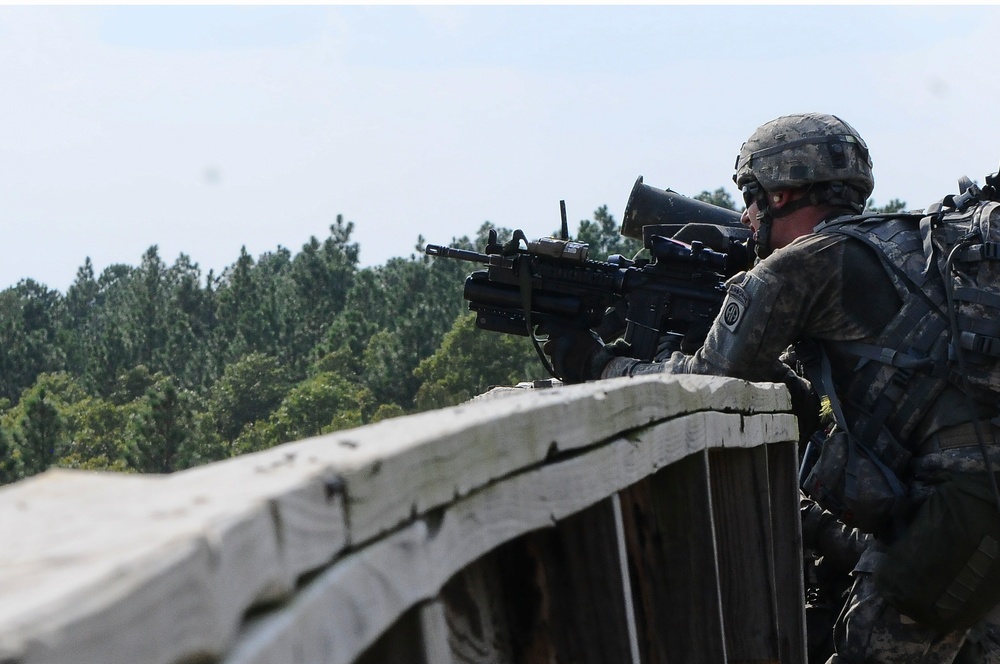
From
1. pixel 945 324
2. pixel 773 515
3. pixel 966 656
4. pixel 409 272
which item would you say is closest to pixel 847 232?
pixel 945 324

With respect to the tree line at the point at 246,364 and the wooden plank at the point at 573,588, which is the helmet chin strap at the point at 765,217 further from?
the tree line at the point at 246,364

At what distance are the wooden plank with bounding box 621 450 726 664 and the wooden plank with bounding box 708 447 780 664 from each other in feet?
1.59

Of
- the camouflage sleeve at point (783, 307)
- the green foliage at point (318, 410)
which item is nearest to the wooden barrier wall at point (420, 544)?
the camouflage sleeve at point (783, 307)

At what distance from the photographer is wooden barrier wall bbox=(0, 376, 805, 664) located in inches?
28.5

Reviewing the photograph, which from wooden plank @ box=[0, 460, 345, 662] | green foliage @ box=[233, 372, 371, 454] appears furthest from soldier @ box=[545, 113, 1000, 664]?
green foliage @ box=[233, 372, 371, 454]

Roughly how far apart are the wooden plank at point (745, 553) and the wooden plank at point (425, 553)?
33.4 inches

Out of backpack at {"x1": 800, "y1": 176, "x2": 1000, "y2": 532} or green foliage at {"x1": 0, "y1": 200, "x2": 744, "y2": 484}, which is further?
green foliage at {"x1": 0, "y1": 200, "x2": 744, "y2": 484}

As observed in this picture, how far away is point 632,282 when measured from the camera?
5926mm

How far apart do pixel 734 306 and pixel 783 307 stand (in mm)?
204

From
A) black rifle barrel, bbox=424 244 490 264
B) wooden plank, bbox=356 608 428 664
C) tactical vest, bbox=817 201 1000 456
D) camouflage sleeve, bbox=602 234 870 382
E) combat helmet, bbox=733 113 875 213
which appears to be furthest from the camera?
black rifle barrel, bbox=424 244 490 264

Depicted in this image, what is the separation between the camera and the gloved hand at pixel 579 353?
5.66 metres

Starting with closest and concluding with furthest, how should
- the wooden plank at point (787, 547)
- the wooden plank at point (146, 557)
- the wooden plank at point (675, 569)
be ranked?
the wooden plank at point (146, 557) < the wooden plank at point (675, 569) < the wooden plank at point (787, 547)

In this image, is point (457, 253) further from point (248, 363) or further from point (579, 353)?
point (248, 363)

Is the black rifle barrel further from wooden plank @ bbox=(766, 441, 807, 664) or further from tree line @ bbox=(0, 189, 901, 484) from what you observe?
tree line @ bbox=(0, 189, 901, 484)
